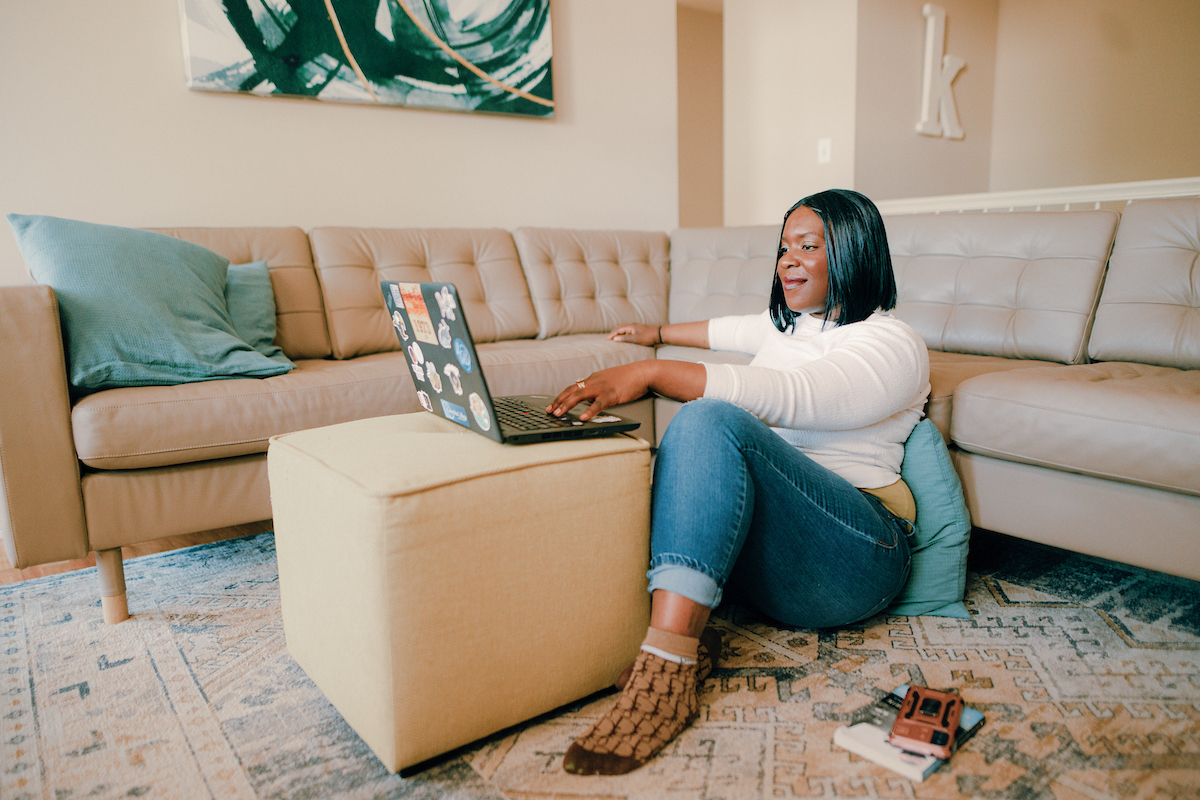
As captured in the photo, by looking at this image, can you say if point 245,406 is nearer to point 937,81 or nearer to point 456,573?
point 456,573

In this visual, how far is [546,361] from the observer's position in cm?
214

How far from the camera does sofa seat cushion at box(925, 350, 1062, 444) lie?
1597mm

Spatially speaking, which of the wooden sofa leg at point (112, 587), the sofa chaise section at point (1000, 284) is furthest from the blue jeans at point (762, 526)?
the wooden sofa leg at point (112, 587)

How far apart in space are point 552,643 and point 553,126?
2.62 m

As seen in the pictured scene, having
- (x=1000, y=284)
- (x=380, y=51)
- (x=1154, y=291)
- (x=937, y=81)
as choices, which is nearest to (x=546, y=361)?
(x=1000, y=284)

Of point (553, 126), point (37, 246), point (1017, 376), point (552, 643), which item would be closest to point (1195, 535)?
point (1017, 376)

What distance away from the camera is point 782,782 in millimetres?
955

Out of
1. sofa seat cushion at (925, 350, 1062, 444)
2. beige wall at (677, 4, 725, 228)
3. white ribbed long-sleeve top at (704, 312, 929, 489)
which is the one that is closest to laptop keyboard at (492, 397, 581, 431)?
white ribbed long-sleeve top at (704, 312, 929, 489)

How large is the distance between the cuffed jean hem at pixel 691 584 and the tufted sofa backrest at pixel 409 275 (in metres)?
1.48

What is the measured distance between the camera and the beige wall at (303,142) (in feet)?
7.24

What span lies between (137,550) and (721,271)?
2.11 meters

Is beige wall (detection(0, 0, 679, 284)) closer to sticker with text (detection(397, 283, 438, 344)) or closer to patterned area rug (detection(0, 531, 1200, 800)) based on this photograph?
patterned area rug (detection(0, 531, 1200, 800))

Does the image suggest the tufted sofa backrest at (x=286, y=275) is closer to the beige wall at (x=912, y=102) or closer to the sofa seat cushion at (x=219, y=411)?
the sofa seat cushion at (x=219, y=411)

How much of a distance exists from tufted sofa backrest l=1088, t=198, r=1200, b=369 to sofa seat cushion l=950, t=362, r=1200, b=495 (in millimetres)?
151
